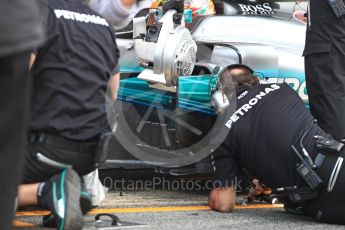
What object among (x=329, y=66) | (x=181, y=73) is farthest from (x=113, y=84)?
(x=329, y=66)

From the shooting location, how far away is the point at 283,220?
4.25 metres

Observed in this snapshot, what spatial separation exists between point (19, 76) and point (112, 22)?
7.01ft

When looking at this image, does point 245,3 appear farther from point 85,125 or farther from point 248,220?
point 85,125

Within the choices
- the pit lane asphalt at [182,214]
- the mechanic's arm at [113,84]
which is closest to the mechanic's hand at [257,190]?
the pit lane asphalt at [182,214]

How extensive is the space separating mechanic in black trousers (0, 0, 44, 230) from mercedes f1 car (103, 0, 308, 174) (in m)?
2.39

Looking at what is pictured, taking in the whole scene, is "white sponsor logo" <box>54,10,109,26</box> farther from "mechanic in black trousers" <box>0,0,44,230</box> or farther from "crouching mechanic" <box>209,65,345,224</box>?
"mechanic in black trousers" <box>0,0,44,230</box>

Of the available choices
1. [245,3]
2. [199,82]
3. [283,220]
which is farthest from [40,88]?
[245,3]

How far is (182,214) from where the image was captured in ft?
13.9

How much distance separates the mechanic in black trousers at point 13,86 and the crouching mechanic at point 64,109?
1247 mm

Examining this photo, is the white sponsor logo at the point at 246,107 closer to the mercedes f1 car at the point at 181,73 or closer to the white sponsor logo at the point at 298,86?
the mercedes f1 car at the point at 181,73

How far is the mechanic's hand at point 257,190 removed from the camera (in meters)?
4.74

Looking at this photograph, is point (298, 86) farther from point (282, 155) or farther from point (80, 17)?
point (80, 17)

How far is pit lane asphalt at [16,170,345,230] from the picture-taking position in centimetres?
394

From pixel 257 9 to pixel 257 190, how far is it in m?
1.48
